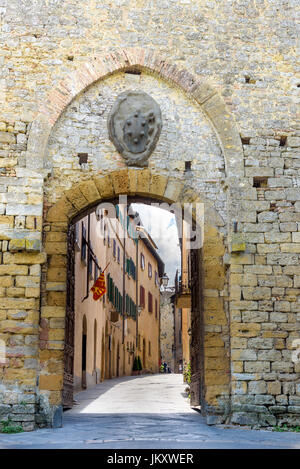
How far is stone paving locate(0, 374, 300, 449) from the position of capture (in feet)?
20.5

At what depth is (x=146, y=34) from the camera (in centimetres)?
936

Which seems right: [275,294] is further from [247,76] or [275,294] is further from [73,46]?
[73,46]

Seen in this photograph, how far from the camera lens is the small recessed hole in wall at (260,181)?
9.16m

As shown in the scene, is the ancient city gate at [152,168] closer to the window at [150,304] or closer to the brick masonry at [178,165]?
the brick masonry at [178,165]

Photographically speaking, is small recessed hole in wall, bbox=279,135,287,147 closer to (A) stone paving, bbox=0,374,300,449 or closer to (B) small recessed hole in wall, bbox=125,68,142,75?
(B) small recessed hole in wall, bbox=125,68,142,75

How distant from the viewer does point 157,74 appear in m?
9.33

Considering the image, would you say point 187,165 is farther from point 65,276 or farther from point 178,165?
point 65,276

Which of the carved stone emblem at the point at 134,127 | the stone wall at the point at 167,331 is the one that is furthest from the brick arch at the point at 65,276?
the stone wall at the point at 167,331

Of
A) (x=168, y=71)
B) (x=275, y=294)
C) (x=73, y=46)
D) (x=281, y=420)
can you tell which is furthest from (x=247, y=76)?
(x=281, y=420)

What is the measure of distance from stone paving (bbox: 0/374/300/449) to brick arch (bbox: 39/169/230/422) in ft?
1.87

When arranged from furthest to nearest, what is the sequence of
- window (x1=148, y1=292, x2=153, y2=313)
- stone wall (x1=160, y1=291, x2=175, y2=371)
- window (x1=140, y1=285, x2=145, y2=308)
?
stone wall (x1=160, y1=291, x2=175, y2=371) < window (x1=148, y1=292, x2=153, y2=313) < window (x1=140, y1=285, x2=145, y2=308)

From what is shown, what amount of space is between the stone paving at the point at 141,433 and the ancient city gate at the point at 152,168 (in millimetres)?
712

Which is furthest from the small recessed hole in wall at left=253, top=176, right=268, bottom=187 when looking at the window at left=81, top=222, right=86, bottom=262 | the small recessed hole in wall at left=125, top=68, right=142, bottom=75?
the window at left=81, top=222, right=86, bottom=262

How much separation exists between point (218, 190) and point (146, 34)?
2515 millimetres
